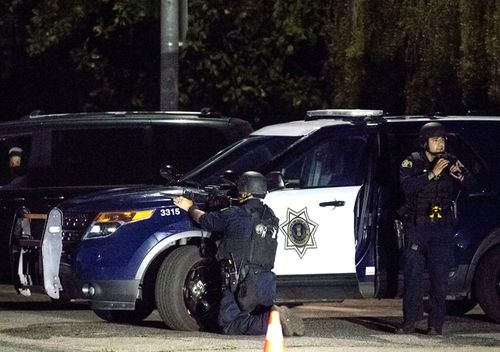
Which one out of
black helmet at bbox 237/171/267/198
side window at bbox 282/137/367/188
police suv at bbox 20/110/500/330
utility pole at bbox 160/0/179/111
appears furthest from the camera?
utility pole at bbox 160/0/179/111

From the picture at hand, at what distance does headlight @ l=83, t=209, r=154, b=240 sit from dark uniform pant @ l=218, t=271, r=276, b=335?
90 cm

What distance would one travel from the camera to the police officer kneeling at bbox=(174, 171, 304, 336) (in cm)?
1191

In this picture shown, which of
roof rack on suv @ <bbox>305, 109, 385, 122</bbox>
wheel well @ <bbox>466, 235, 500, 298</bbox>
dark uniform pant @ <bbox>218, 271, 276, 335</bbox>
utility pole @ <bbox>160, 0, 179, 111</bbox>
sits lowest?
dark uniform pant @ <bbox>218, 271, 276, 335</bbox>

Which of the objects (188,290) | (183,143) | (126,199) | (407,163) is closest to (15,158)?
(183,143)

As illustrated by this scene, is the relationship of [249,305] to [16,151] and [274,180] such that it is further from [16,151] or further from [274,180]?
[16,151]

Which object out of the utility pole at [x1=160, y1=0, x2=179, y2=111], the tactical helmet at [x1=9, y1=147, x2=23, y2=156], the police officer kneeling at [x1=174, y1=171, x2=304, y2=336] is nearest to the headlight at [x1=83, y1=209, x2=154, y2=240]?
the police officer kneeling at [x1=174, y1=171, x2=304, y2=336]

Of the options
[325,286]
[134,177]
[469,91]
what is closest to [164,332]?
[325,286]

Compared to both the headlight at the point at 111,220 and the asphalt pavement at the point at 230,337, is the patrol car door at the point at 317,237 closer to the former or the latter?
the asphalt pavement at the point at 230,337

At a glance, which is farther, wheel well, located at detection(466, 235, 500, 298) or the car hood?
wheel well, located at detection(466, 235, 500, 298)

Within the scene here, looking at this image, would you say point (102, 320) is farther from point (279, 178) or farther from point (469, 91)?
point (469, 91)

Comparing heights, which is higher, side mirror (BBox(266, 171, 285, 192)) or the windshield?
the windshield

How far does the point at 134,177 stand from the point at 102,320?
1.97 m

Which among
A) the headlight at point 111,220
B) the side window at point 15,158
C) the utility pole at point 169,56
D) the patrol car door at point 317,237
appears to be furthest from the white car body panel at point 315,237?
the utility pole at point 169,56

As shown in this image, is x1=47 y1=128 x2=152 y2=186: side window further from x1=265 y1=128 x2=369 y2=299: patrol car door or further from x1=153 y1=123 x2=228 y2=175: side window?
x1=265 y1=128 x2=369 y2=299: patrol car door
